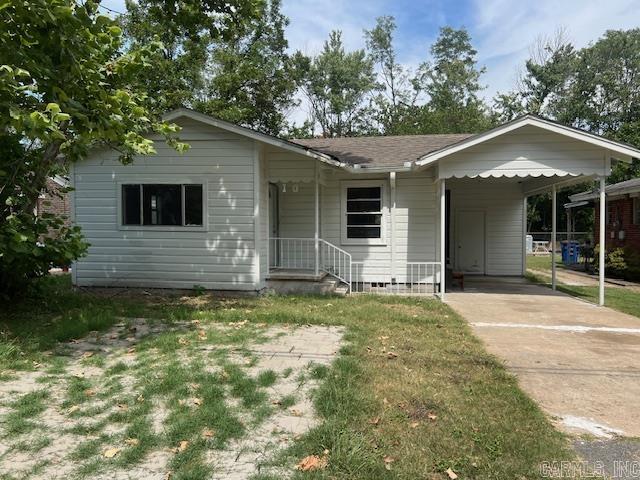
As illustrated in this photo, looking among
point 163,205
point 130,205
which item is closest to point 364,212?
point 163,205

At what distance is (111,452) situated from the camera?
2965mm

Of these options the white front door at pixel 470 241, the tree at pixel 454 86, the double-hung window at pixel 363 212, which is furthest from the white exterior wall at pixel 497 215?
the tree at pixel 454 86

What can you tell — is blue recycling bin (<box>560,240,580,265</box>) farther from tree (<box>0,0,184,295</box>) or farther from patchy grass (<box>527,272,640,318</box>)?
tree (<box>0,0,184,295</box>)

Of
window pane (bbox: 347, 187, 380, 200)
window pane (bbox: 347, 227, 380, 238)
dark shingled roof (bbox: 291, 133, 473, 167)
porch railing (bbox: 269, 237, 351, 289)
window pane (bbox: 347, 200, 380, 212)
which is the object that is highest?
dark shingled roof (bbox: 291, 133, 473, 167)

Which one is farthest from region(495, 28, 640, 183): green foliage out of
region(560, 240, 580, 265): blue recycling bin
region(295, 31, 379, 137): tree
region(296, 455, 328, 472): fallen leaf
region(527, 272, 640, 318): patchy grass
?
region(296, 455, 328, 472): fallen leaf

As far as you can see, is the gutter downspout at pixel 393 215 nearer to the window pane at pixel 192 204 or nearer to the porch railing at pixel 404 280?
the porch railing at pixel 404 280

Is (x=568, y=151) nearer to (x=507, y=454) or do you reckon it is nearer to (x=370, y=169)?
(x=370, y=169)

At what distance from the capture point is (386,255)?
10961mm

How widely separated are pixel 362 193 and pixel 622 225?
475 inches

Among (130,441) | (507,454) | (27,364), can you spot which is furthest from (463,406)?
(27,364)

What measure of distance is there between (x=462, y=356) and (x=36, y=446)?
4.27 meters

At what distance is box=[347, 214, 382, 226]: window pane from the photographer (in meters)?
11.0

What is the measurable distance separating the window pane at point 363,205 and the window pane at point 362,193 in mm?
124

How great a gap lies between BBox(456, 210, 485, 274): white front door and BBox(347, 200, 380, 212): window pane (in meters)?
3.57
